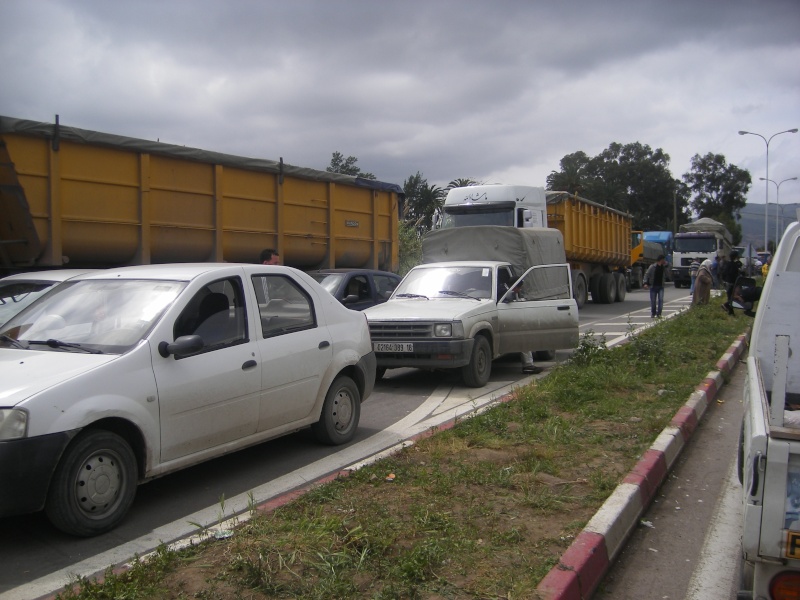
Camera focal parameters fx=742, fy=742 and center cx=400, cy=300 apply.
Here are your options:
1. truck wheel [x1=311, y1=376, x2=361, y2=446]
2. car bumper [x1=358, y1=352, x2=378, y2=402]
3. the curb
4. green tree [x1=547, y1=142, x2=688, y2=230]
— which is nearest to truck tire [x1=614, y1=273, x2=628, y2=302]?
the curb

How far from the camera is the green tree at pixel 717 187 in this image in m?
84.5

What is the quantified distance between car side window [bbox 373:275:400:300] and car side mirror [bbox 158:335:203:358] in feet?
22.6

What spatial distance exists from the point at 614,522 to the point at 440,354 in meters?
4.89

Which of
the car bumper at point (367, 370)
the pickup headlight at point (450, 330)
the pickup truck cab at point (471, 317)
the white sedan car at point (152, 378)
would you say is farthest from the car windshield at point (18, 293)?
the pickup headlight at point (450, 330)

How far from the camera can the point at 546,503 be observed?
4695 mm

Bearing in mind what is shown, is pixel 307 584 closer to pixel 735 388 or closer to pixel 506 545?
pixel 506 545

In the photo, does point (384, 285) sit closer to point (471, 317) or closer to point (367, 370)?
point (471, 317)

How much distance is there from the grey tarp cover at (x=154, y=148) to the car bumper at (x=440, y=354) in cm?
433

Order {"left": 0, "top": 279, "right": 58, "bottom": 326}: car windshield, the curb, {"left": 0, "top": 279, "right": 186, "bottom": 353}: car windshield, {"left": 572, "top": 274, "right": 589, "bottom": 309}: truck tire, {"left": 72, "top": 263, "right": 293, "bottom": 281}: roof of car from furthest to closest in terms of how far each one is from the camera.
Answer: {"left": 572, "top": 274, "right": 589, "bottom": 309}: truck tire
{"left": 0, "top": 279, "right": 58, "bottom": 326}: car windshield
{"left": 72, "top": 263, "right": 293, "bottom": 281}: roof of car
{"left": 0, "top": 279, "right": 186, "bottom": 353}: car windshield
the curb

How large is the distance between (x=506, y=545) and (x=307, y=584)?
46.3 inches

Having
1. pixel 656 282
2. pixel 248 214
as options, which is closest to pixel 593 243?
pixel 656 282

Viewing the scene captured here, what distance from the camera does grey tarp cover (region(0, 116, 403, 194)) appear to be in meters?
8.88

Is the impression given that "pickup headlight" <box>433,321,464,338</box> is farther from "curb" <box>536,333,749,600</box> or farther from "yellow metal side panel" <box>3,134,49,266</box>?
"yellow metal side panel" <box>3,134,49,266</box>

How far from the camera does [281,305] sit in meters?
6.10
